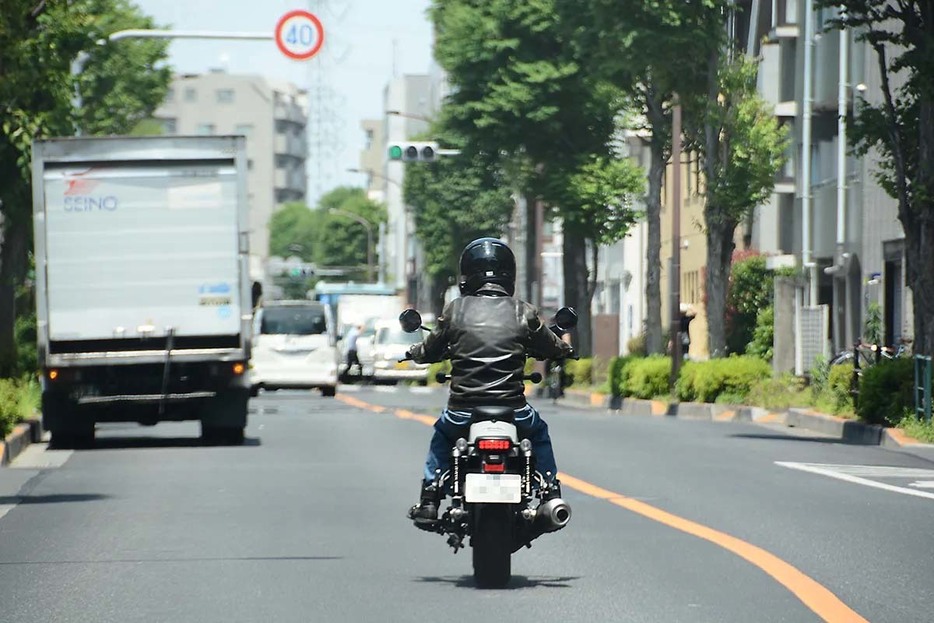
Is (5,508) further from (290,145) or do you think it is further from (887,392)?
(290,145)

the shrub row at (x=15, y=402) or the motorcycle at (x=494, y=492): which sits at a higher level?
the motorcycle at (x=494, y=492)

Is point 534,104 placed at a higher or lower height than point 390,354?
higher

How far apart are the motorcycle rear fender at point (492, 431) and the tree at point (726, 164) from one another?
26081mm

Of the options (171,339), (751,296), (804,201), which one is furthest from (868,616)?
(751,296)

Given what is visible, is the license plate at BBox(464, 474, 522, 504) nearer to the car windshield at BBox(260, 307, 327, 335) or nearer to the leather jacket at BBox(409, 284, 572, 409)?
the leather jacket at BBox(409, 284, 572, 409)

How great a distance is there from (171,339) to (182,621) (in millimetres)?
13267

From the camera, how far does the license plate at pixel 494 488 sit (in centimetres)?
891

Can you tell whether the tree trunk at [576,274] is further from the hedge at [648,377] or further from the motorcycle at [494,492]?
the motorcycle at [494,492]

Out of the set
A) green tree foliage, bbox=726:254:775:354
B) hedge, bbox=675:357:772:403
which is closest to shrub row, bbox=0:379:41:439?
hedge, bbox=675:357:772:403

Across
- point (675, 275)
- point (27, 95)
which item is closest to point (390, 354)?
point (675, 275)

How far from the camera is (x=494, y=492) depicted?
8922mm

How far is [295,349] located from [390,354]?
1180 cm

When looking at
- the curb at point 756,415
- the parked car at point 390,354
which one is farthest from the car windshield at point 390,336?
the curb at point 756,415

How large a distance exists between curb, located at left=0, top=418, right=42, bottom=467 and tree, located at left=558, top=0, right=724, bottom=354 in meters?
16.7
